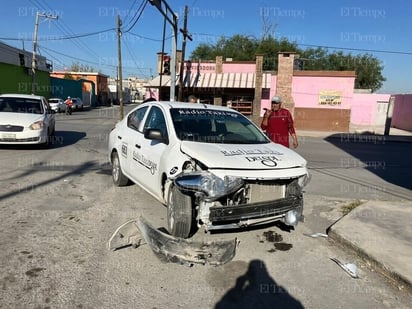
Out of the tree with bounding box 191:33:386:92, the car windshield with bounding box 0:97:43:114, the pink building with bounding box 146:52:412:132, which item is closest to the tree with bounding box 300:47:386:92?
the tree with bounding box 191:33:386:92

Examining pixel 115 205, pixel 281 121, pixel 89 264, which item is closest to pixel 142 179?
pixel 115 205

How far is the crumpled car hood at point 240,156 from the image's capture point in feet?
13.4

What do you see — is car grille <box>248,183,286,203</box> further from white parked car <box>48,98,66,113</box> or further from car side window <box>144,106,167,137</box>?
white parked car <box>48,98,66,113</box>

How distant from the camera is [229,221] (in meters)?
4.05

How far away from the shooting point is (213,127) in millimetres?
5348

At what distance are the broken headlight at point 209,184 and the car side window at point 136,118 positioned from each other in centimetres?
243

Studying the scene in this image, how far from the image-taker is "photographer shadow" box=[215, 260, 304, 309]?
3.25m

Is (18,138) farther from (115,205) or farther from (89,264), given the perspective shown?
Answer: (89,264)

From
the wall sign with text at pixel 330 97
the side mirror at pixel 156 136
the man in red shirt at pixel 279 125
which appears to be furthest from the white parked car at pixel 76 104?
the side mirror at pixel 156 136

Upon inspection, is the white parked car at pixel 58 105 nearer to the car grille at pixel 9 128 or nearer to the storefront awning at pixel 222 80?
the storefront awning at pixel 222 80

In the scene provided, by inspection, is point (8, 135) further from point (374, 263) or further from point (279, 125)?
point (374, 263)

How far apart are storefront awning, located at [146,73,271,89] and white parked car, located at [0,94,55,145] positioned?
53.1 feet

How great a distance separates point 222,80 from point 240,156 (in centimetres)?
2346

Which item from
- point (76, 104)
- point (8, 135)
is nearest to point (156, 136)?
point (8, 135)
